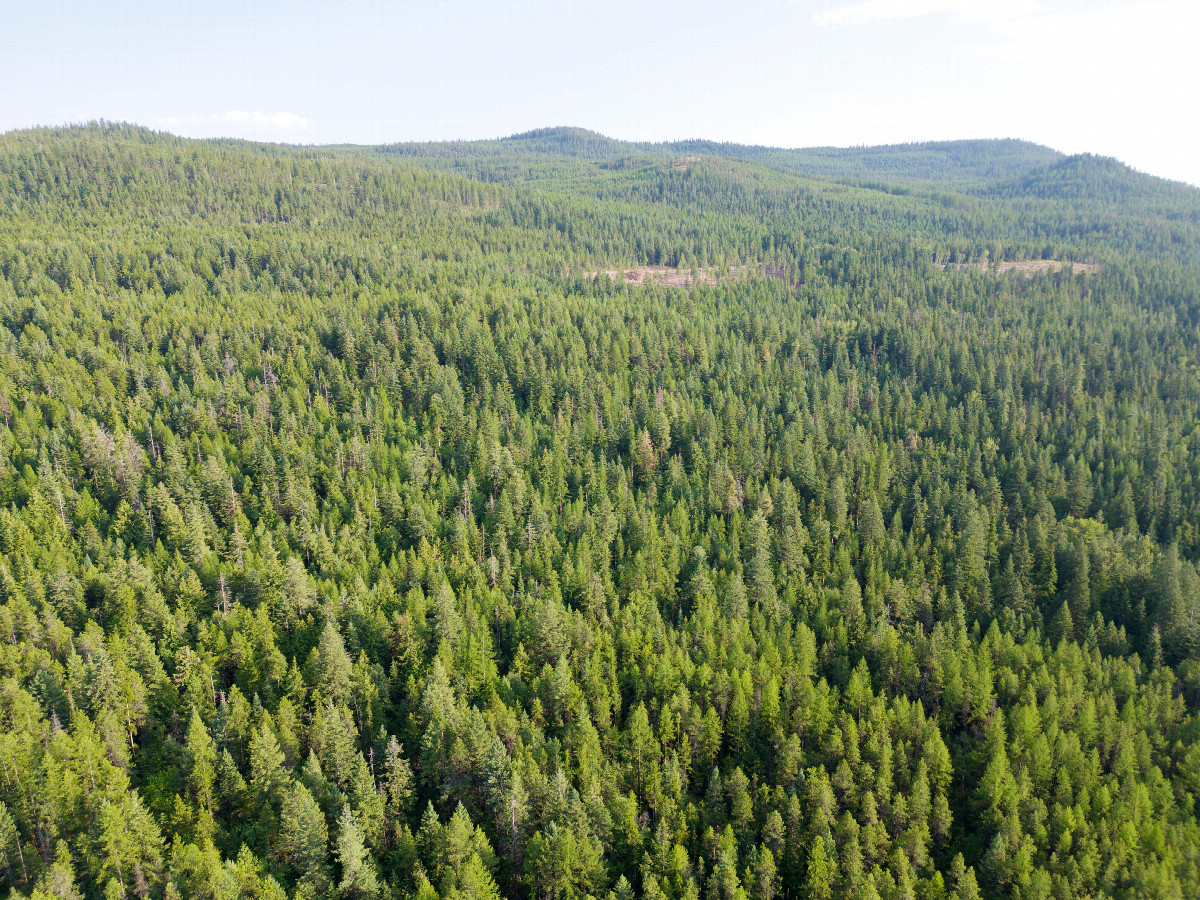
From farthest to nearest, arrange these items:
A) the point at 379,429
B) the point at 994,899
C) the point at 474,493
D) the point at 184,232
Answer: the point at 184,232
the point at 379,429
the point at 474,493
the point at 994,899

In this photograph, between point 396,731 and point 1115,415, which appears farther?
point 1115,415

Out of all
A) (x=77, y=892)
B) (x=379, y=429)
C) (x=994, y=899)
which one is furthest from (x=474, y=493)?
(x=994, y=899)

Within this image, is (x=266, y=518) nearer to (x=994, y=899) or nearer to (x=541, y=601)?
(x=541, y=601)

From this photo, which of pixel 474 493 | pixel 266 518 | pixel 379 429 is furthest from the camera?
pixel 379 429

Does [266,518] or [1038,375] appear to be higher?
[1038,375]

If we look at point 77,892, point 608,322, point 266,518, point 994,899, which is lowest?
point 994,899

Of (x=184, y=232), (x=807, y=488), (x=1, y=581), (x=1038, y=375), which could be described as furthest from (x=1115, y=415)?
(x=184, y=232)
